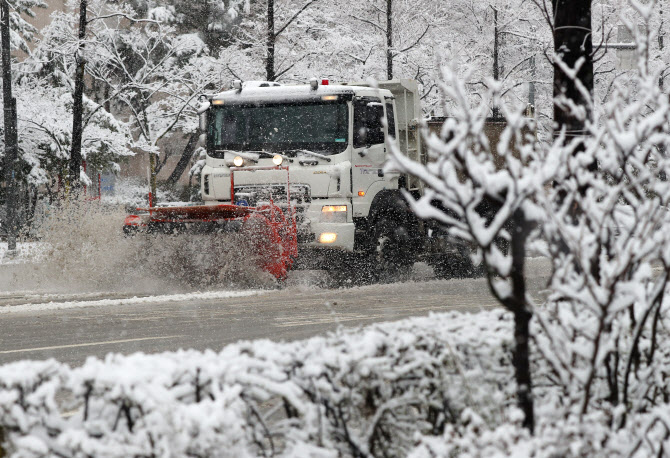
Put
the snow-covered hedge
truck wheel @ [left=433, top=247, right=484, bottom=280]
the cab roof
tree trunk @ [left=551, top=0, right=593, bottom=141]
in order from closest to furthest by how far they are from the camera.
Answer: the snow-covered hedge → tree trunk @ [left=551, top=0, right=593, bottom=141] → the cab roof → truck wheel @ [left=433, top=247, right=484, bottom=280]

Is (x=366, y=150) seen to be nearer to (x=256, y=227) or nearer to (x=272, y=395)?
(x=256, y=227)

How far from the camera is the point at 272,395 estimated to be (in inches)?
111

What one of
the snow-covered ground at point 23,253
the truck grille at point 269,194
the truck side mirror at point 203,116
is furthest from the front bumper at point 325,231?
the snow-covered ground at point 23,253

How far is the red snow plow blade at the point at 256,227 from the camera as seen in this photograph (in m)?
12.2

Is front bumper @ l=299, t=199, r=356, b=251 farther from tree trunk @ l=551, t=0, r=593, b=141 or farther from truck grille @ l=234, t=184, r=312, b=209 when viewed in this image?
tree trunk @ l=551, t=0, r=593, b=141

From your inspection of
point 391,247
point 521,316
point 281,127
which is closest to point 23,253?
point 281,127

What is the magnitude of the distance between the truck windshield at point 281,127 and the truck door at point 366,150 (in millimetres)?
191

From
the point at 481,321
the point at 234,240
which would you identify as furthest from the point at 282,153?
the point at 481,321

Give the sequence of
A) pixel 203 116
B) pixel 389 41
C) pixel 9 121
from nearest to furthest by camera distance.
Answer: pixel 203 116 → pixel 9 121 → pixel 389 41

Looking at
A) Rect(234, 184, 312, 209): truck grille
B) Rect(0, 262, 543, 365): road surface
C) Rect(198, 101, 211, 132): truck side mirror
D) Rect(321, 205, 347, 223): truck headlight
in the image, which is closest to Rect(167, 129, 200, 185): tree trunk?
Rect(198, 101, 211, 132): truck side mirror

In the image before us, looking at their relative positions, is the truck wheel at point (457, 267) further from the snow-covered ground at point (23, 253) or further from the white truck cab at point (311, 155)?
the snow-covered ground at point (23, 253)

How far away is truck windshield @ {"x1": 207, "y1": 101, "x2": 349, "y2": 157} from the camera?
12484 mm

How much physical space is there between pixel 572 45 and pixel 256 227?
757cm

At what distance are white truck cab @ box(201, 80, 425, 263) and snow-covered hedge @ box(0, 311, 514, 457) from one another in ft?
29.6
